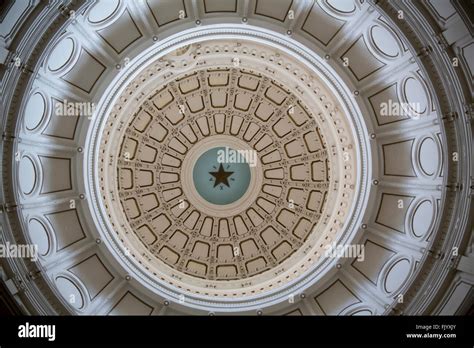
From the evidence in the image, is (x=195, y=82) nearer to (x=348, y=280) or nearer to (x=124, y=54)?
(x=124, y=54)

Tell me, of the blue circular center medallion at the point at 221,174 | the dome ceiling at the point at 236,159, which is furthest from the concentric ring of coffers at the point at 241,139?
the blue circular center medallion at the point at 221,174

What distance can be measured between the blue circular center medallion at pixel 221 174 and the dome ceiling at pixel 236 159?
58 millimetres

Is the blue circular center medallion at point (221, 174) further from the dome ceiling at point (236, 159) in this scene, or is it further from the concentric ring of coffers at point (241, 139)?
the concentric ring of coffers at point (241, 139)

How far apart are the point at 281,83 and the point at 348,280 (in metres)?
6.64

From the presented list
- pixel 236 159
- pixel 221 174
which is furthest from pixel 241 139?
pixel 221 174

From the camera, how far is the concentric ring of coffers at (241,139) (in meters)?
17.2

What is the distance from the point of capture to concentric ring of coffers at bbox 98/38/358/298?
17.2m

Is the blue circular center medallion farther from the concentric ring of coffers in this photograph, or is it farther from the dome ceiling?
the concentric ring of coffers

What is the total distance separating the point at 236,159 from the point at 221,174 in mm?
766

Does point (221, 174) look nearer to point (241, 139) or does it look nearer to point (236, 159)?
point (236, 159)

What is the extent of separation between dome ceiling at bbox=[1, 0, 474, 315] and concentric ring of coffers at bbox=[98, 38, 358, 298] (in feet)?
0.21

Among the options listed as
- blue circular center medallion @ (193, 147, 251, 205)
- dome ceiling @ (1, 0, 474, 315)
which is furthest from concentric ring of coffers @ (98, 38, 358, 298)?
blue circular center medallion @ (193, 147, 251, 205)

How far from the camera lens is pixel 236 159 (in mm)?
19312
